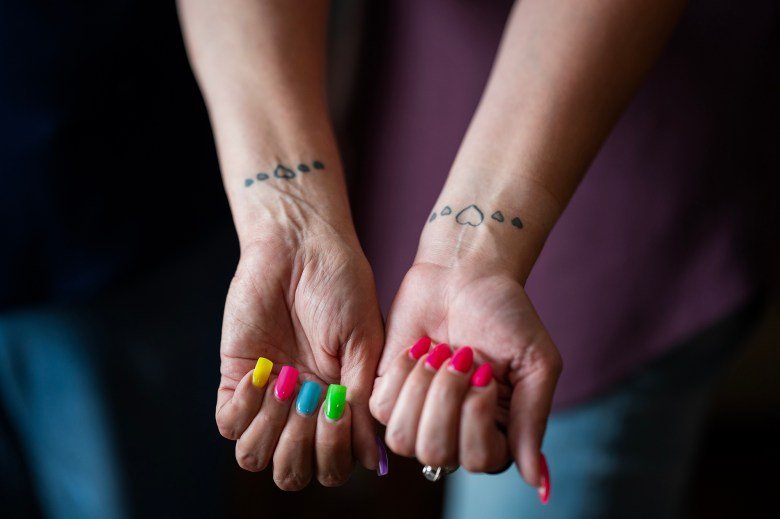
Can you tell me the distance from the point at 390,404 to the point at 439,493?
914 mm

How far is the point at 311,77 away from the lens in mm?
712

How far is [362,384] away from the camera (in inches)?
22.9

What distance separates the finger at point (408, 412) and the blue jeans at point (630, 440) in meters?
0.30

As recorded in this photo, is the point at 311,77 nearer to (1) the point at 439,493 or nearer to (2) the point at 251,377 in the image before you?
(2) the point at 251,377

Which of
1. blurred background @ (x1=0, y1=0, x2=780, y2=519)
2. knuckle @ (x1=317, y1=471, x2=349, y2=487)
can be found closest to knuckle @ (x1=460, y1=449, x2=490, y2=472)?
knuckle @ (x1=317, y1=471, x2=349, y2=487)

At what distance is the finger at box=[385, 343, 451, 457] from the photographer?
0.50 m

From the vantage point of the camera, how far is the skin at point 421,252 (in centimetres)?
52

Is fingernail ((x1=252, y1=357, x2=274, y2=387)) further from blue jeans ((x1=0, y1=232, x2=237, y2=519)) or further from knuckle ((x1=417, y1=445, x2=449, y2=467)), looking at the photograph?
blue jeans ((x1=0, y1=232, x2=237, y2=519))

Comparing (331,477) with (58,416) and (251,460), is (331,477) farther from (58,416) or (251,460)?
(58,416)

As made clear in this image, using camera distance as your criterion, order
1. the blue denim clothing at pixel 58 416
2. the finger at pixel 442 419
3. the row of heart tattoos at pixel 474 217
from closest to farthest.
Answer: the finger at pixel 442 419
the row of heart tattoos at pixel 474 217
the blue denim clothing at pixel 58 416

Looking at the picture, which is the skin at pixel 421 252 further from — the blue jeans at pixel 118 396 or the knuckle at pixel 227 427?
the blue jeans at pixel 118 396

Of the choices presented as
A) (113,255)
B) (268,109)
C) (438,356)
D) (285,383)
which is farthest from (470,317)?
(113,255)

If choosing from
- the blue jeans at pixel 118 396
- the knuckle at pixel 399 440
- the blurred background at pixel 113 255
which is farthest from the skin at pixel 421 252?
the blue jeans at pixel 118 396

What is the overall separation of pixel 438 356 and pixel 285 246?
0.17 metres
